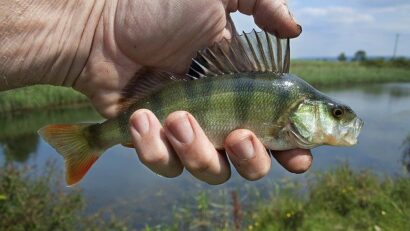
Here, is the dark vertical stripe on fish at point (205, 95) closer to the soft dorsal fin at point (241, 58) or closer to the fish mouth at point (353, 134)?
the soft dorsal fin at point (241, 58)

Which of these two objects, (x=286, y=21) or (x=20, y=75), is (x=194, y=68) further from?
(x=20, y=75)

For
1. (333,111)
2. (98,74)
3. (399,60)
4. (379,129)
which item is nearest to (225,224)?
(98,74)

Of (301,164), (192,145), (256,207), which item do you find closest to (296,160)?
(301,164)

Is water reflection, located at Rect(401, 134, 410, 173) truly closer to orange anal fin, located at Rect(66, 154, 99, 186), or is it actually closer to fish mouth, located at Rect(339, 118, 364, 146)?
fish mouth, located at Rect(339, 118, 364, 146)

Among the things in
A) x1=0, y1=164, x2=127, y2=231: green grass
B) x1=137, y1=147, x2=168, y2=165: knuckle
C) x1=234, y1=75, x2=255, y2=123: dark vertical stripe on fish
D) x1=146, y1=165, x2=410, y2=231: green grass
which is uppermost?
x1=234, y1=75, x2=255, y2=123: dark vertical stripe on fish

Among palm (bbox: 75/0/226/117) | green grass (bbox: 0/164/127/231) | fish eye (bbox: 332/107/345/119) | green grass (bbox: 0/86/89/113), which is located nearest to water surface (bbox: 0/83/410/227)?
green grass (bbox: 0/164/127/231)

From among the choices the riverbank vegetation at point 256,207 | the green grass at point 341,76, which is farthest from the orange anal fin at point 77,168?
the green grass at point 341,76

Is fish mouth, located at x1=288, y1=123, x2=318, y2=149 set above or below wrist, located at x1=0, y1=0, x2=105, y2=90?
below
